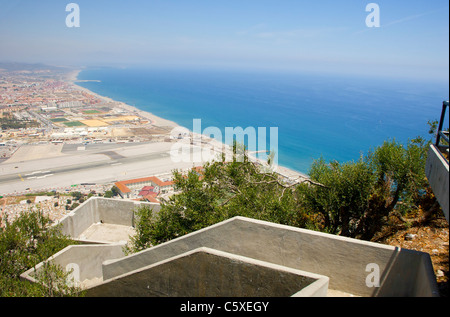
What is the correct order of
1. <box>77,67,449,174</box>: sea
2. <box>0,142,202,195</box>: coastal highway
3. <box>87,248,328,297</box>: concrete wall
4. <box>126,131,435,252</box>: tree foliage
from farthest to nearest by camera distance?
1. <box>77,67,449,174</box>: sea
2. <box>0,142,202,195</box>: coastal highway
3. <box>126,131,435,252</box>: tree foliage
4. <box>87,248,328,297</box>: concrete wall

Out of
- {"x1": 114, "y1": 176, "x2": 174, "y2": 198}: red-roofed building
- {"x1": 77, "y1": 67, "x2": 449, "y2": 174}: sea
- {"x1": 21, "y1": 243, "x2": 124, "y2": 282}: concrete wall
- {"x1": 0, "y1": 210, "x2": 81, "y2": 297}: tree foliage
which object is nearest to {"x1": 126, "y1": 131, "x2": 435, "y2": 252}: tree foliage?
{"x1": 21, "y1": 243, "x2": 124, "y2": 282}: concrete wall

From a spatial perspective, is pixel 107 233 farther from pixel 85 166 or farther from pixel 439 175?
pixel 85 166

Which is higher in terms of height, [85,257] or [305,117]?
[305,117]

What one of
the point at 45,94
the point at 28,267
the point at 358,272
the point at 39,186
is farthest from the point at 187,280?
the point at 45,94

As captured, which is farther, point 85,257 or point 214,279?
point 85,257

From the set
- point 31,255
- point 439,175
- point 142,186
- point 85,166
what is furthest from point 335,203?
point 85,166

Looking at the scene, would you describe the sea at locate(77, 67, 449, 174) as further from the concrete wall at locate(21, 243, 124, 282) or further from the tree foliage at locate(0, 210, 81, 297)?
the tree foliage at locate(0, 210, 81, 297)
